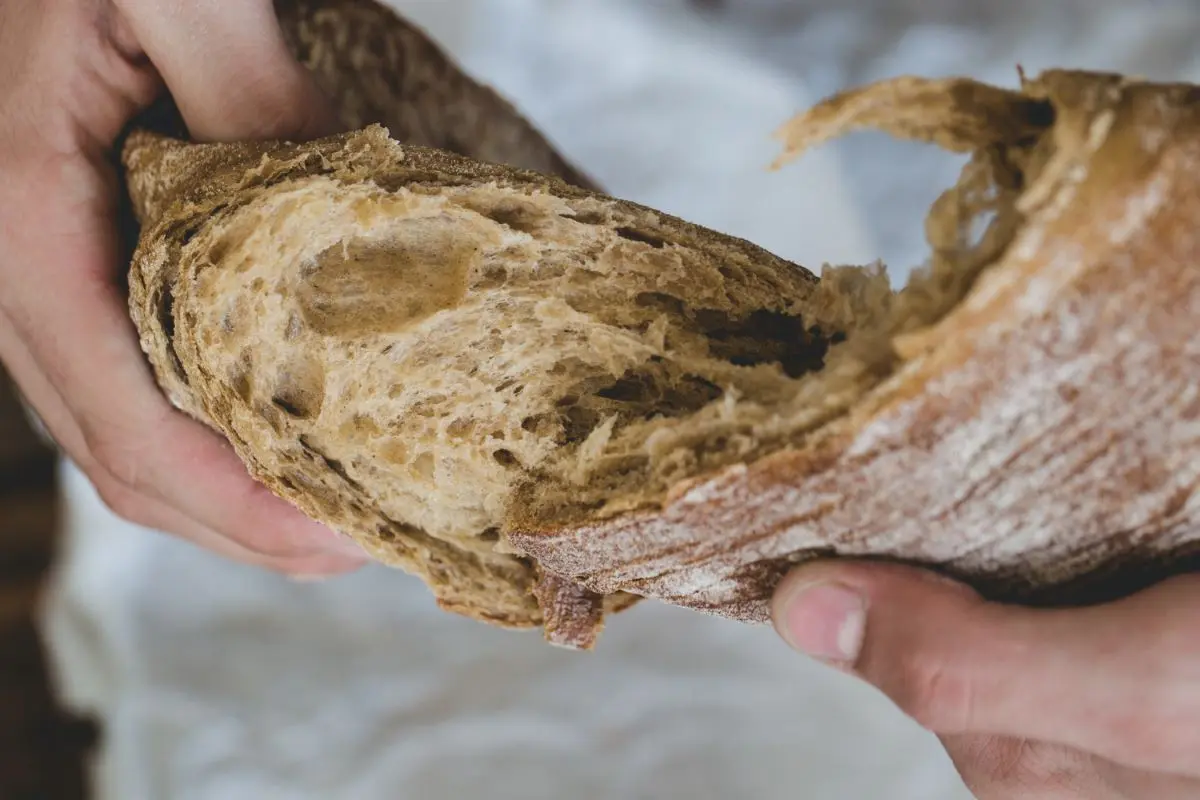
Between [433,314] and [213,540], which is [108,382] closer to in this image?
[213,540]

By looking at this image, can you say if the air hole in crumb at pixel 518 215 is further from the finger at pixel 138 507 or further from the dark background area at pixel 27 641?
the dark background area at pixel 27 641

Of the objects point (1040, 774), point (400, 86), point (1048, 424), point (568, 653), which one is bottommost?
point (568, 653)

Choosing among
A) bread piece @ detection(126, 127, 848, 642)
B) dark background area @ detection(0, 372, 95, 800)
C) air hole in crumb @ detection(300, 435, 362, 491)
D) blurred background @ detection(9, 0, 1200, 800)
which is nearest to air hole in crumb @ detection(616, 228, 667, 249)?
bread piece @ detection(126, 127, 848, 642)

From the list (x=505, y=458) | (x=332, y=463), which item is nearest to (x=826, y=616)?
(x=505, y=458)

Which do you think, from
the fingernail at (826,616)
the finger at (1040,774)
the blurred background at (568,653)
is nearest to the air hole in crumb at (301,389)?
the fingernail at (826,616)

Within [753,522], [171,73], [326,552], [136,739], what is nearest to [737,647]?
[326,552]

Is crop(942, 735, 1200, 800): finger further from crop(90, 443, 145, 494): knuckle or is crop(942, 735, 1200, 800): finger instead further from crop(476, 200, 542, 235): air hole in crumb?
crop(90, 443, 145, 494): knuckle
